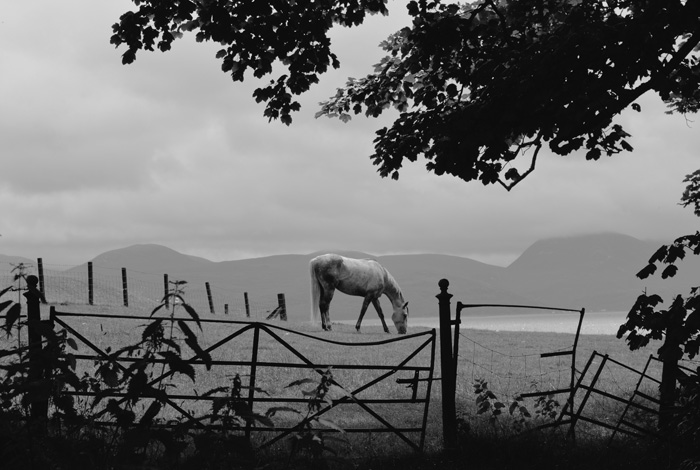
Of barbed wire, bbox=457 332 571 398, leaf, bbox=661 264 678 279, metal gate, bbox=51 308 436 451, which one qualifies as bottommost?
barbed wire, bbox=457 332 571 398

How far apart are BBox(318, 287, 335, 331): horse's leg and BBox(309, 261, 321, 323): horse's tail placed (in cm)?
17

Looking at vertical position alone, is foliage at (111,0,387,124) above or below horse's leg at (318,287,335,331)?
above

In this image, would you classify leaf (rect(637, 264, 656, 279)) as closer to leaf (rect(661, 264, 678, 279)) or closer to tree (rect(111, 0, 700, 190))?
leaf (rect(661, 264, 678, 279))

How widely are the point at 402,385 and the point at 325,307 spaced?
15.3m

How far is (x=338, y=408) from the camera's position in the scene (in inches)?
510

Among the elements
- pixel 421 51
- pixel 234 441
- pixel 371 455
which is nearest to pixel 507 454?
pixel 371 455

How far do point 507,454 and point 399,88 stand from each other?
791 centimetres

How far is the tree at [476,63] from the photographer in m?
10.1

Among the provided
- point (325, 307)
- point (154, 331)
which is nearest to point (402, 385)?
point (154, 331)

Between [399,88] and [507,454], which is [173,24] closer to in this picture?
[399,88]

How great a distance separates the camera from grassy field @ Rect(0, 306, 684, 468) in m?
9.09

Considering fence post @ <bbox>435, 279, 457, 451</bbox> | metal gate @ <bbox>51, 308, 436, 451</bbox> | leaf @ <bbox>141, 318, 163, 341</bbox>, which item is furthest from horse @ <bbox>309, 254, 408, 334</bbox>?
leaf @ <bbox>141, 318, 163, 341</bbox>

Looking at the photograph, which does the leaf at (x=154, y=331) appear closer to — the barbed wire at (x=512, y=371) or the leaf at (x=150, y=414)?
the leaf at (x=150, y=414)

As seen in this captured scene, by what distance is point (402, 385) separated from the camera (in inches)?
589
